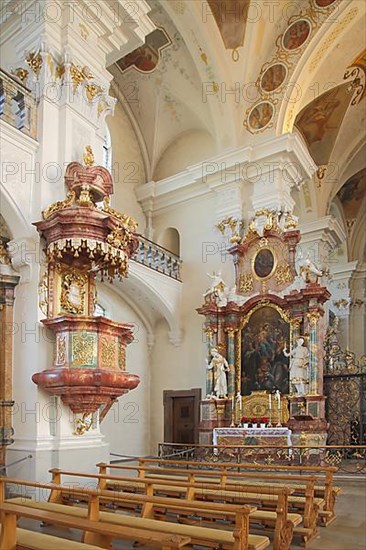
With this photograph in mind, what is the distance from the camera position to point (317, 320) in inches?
494

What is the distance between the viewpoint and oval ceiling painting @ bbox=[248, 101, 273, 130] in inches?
568

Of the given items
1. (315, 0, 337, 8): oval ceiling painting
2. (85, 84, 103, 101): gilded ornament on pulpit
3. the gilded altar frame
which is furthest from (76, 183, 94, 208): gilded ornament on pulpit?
(315, 0, 337, 8): oval ceiling painting

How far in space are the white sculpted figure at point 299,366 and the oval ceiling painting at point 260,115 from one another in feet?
18.4

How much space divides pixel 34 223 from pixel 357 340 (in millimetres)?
16546

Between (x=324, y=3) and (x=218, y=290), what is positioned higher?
(x=324, y=3)

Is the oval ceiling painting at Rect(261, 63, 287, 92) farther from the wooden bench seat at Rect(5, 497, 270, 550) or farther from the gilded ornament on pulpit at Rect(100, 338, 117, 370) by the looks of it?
the wooden bench seat at Rect(5, 497, 270, 550)

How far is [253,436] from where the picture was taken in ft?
39.7

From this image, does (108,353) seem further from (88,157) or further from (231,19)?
(231,19)

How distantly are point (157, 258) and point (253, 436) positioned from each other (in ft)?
16.3

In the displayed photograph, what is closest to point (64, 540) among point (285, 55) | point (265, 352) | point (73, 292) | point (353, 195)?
point (73, 292)

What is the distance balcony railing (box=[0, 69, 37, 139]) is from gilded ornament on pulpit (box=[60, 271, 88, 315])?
227 centimetres

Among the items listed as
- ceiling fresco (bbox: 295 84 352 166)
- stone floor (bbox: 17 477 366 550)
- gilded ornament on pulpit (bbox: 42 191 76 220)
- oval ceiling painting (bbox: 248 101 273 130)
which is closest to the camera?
stone floor (bbox: 17 477 366 550)

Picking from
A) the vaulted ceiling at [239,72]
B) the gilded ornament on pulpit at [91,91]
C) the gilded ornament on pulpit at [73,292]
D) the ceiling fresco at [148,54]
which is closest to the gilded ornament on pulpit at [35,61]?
the gilded ornament on pulpit at [91,91]

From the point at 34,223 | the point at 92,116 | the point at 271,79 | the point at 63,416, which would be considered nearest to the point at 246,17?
the point at 271,79
